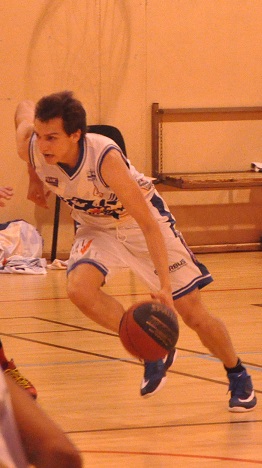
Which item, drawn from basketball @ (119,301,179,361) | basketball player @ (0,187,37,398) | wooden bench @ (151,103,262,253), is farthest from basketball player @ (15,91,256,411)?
wooden bench @ (151,103,262,253)

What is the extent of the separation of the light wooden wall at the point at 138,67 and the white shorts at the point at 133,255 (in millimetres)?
5375

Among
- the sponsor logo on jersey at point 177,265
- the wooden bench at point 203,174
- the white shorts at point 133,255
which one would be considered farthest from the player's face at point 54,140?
the wooden bench at point 203,174

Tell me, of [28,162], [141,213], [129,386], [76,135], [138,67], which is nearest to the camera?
[141,213]

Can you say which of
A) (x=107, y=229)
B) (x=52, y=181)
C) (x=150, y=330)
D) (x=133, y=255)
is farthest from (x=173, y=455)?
(x=52, y=181)

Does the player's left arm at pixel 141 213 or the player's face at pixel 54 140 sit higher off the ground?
the player's face at pixel 54 140

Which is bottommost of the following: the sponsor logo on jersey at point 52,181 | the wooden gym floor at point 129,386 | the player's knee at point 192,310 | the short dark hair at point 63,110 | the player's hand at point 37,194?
the wooden gym floor at point 129,386

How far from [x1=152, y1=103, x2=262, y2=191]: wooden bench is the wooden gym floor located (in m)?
1.99

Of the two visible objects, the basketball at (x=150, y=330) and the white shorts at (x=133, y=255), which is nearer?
the basketball at (x=150, y=330)

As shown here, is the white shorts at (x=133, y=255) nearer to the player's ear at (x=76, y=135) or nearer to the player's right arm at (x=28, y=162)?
the player's right arm at (x=28, y=162)

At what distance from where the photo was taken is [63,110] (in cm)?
402

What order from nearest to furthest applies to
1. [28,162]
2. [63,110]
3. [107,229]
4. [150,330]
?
[150,330], [63,110], [28,162], [107,229]

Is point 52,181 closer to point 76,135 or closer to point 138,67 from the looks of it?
point 76,135

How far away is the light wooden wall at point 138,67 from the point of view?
9.57m

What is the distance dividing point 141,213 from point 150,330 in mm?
597
